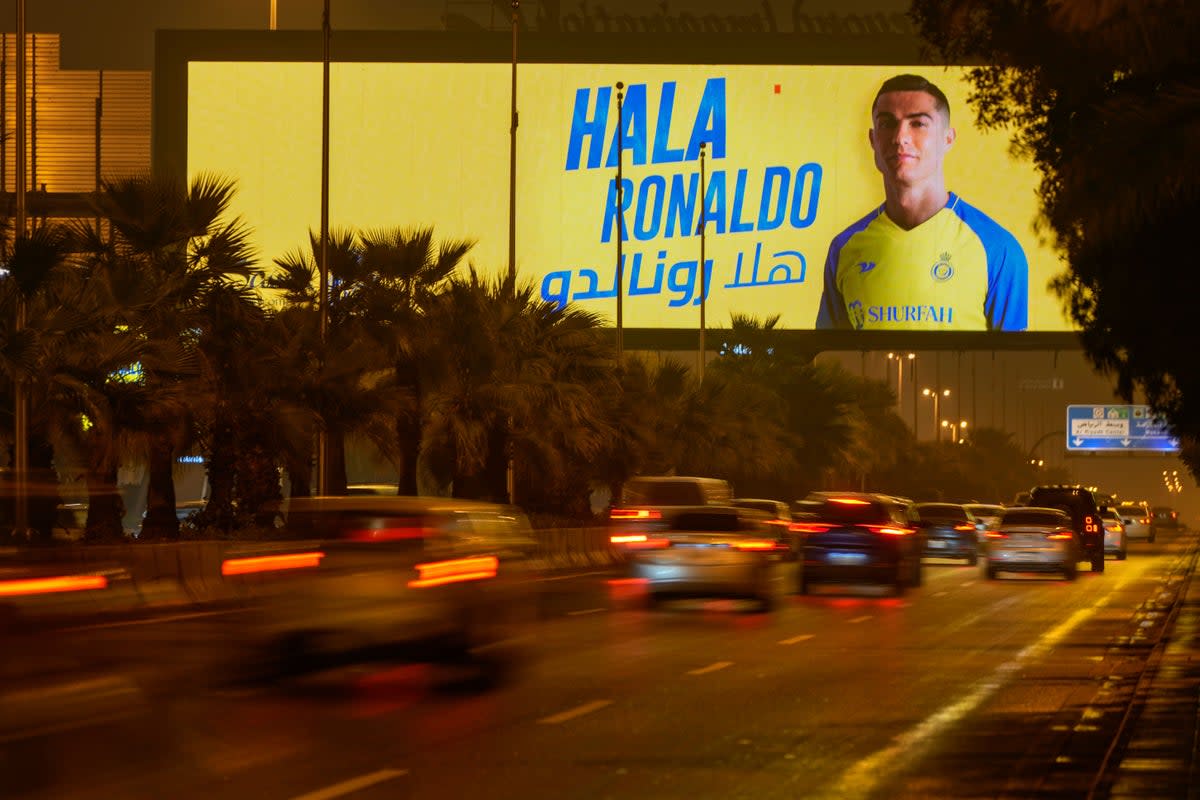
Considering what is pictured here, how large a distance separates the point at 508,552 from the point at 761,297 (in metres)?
57.3

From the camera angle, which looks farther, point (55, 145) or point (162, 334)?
point (55, 145)

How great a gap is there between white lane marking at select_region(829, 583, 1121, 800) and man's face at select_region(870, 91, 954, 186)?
5168 centimetres

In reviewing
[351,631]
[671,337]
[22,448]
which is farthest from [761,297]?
[351,631]

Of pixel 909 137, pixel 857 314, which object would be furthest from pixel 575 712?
pixel 909 137

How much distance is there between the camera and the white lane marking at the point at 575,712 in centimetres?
1453

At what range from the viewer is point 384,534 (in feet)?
50.5

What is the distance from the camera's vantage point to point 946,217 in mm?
71750

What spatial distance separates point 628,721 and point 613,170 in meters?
60.3

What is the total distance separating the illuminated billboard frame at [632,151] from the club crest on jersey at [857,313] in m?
0.67

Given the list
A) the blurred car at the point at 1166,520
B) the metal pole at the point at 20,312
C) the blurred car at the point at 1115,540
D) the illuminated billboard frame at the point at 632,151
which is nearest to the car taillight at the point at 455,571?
the metal pole at the point at 20,312

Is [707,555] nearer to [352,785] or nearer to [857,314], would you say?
[352,785]

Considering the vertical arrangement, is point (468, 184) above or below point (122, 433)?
above

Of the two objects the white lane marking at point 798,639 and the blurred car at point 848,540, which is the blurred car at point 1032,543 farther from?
the white lane marking at point 798,639

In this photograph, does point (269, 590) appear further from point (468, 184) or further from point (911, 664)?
point (468, 184)
